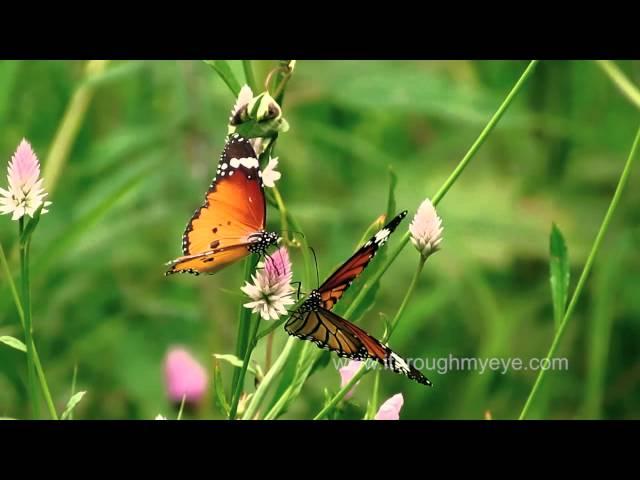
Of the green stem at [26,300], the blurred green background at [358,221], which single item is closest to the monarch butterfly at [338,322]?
the green stem at [26,300]

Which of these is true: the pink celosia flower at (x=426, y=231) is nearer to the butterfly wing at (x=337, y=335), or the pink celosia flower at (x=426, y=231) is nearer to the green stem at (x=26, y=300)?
the butterfly wing at (x=337, y=335)

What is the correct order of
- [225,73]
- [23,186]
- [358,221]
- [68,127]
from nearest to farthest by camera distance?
1. [23,186]
2. [225,73]
3. [68,127]
4. [358,221]

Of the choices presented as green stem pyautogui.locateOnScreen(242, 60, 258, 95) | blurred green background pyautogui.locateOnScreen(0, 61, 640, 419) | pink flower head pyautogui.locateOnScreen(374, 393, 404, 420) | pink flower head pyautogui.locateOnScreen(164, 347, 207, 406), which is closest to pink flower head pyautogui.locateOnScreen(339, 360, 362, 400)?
pink flower head pyautogui.locateOnScreen(374, 393, 404, 420)

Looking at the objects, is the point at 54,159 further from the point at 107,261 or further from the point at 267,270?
the point at 267,270

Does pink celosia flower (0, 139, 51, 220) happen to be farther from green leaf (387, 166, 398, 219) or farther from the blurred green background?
the blurred green background

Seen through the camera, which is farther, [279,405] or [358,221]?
[358,221]

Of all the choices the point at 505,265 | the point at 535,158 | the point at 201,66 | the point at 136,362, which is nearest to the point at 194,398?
the point at 136,362

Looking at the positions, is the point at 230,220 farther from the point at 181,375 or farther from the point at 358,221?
the point at 358,221

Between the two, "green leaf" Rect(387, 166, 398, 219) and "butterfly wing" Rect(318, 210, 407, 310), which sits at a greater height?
"green leaf" Rect(387, 166, 398, 219)

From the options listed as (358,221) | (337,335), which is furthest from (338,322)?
(358,221)
